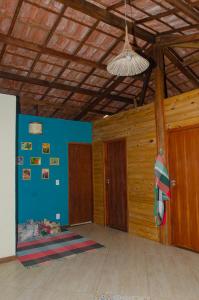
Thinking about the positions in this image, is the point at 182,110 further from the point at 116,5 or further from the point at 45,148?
the point at 45,148

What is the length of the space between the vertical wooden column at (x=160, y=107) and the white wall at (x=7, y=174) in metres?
2.55

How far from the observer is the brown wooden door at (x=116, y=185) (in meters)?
5.59

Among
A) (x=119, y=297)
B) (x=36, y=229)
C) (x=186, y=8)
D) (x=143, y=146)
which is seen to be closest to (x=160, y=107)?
(x=143, y=146)

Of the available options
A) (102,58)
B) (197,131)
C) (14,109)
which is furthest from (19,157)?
(197,131)

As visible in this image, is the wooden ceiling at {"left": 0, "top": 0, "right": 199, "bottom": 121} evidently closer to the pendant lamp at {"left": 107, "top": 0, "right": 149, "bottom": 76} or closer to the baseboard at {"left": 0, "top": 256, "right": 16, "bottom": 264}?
the pendant lamp at {"left": 107, "top": 0, "right": 149, "bottom": 76}

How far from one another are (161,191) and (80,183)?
2.65m

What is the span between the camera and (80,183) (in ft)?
21.1

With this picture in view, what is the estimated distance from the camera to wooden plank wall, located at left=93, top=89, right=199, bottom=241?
4.31 metres

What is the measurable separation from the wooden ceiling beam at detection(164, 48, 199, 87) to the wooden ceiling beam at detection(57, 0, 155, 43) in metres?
0.65

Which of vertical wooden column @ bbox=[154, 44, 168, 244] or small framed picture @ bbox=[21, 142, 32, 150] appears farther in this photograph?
small framed picture @ bbox=[21, 142, 32, 150]

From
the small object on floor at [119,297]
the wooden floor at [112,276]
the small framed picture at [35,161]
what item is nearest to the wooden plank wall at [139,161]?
the wooden floor at [112,276]

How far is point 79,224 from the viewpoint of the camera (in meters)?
6.27

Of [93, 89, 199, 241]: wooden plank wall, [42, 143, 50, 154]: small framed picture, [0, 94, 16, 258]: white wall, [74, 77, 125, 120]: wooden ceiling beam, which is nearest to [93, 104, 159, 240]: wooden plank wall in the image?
[93, 89, 199, 241]: wooden plank wall

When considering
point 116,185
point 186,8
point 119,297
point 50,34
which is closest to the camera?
point 119,297
